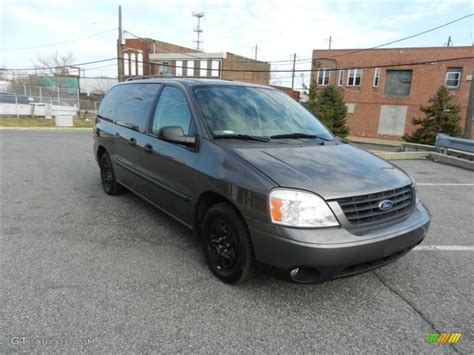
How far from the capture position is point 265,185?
2576mm


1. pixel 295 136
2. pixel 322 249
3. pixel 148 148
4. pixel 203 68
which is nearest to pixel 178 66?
pixel 203 68

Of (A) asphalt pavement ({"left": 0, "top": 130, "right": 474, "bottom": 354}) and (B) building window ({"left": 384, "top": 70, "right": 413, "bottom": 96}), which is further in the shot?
(B) building window ({"left": 384, "top": 70, "right": 413, "bottom": 96})

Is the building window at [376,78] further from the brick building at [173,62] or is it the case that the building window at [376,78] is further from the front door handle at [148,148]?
the front door handle at [148,148]

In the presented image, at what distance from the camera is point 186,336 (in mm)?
2404

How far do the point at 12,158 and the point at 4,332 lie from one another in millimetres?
7722

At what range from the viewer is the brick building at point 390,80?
31.3 meters

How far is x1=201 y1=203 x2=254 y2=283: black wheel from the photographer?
2.77m

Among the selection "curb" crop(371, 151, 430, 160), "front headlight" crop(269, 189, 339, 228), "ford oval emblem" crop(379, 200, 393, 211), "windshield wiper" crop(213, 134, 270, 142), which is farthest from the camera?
"curb" crop(371, 151, 430, 160)

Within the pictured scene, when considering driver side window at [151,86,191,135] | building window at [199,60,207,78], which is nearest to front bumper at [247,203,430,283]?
driver side window at [151,86,191,135]

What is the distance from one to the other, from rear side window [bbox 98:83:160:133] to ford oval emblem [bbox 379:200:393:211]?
2.81 meters

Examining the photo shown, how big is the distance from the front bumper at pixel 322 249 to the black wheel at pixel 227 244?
0.13 metres

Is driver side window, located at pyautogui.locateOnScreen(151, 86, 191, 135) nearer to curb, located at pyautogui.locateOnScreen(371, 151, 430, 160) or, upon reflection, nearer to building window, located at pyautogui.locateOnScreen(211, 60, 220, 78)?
curb, located at pyautogui.locateOnScreen(371, 151, 430, 160)

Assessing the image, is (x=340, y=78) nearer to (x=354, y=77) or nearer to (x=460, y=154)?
(x=354, y=77)

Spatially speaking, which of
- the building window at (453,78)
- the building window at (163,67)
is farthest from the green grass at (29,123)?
the building window at (453,78)
